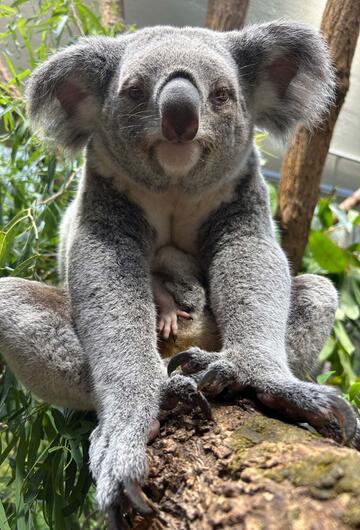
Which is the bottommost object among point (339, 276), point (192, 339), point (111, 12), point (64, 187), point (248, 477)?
point (339, 276)

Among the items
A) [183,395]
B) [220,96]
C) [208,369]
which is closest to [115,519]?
[183,395]

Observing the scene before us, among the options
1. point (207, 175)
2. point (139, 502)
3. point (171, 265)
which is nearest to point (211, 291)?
point (171, 265)

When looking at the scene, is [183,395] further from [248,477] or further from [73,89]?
[73,89]

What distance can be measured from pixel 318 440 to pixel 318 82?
5.43 feet

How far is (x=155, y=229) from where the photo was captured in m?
2.43

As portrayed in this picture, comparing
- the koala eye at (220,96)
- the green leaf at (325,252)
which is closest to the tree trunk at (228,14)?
the green leaf at (325,252)

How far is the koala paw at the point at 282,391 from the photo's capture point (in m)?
1.65

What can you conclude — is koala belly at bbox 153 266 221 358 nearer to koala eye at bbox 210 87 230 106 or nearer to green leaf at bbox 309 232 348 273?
koala eye at bbox 210 87 230 106

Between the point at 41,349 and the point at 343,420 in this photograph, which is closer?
the point at 343,420

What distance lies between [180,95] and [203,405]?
0.97m

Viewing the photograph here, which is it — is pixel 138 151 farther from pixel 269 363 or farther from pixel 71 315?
pixel 269 363

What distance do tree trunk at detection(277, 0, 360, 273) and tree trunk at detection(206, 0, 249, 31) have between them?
0.79m

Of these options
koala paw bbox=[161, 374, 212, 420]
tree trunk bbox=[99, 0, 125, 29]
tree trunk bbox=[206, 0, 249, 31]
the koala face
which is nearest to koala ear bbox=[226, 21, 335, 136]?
the koala face

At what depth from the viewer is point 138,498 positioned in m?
1.53
